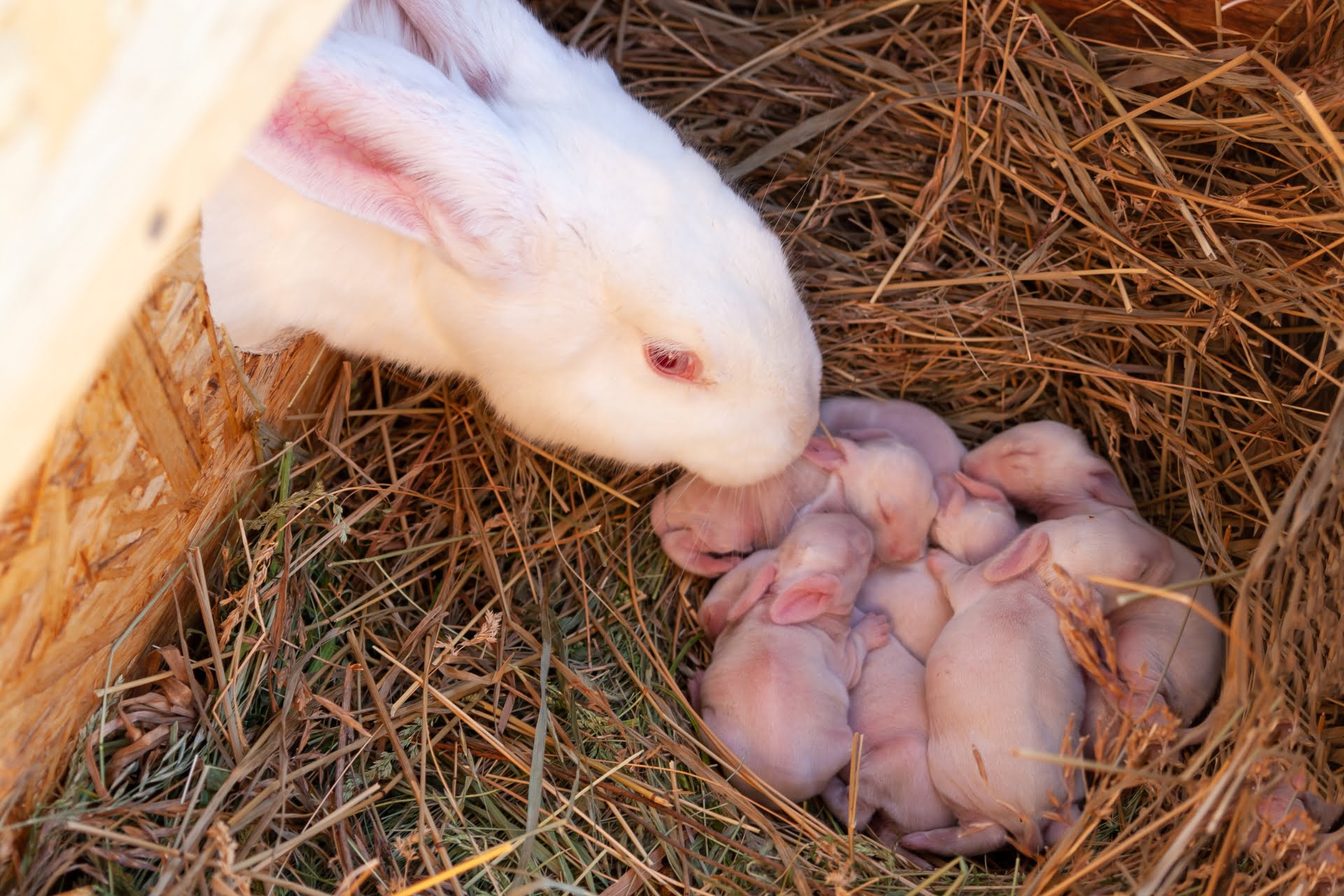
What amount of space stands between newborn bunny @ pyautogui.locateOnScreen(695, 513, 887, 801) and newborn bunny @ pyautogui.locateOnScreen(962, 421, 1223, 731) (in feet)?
1.77

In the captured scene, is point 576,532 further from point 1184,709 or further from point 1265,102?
point 1265,102

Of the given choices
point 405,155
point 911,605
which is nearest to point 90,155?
point 405,155

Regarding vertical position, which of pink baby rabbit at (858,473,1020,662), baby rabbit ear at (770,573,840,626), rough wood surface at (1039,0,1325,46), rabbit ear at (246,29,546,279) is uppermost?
rabbit ear at (246,29,546,279)

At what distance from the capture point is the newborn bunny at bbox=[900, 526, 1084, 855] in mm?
2561

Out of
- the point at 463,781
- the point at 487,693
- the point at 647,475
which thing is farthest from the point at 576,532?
the point at 463,781

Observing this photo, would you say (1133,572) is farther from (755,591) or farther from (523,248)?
(523,248)

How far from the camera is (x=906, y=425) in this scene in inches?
135

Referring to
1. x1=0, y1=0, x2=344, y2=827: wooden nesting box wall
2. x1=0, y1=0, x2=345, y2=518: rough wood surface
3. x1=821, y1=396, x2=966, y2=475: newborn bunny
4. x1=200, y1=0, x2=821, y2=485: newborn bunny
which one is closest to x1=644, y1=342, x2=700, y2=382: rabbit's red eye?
x1=200, y1=0, x2=821, y2=485: newborn bunny

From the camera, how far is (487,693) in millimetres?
2734

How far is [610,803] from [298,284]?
1.47 m

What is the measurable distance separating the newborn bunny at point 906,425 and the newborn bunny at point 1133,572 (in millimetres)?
79

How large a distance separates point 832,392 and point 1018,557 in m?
0.95

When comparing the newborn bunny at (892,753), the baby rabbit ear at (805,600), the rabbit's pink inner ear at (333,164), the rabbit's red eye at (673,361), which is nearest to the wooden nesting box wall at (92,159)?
the rabbit's pink inner ear at (333,164)

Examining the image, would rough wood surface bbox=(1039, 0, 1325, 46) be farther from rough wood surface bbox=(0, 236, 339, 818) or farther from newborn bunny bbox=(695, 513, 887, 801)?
rough wood surface bbox=(0, 236, 339, 818)
